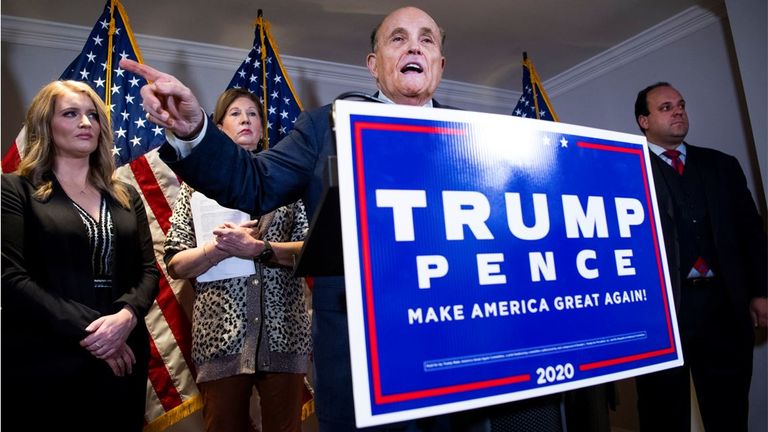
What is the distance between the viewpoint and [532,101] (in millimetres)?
3707

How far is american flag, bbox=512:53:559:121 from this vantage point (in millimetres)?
3676

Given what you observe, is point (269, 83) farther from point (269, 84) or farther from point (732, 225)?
point (732, 225)

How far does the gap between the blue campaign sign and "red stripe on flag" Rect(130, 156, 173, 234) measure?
82.8 inches

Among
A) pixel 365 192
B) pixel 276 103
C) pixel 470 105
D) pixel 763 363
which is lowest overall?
pixel 763 363

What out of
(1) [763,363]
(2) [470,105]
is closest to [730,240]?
(1) [763,363]

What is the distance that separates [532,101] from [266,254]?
2611mm

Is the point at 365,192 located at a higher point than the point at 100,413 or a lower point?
higher

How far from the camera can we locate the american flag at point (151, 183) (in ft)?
7.34

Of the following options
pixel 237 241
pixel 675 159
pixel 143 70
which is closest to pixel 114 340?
pixel 237 241

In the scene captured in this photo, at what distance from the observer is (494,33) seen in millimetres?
3650

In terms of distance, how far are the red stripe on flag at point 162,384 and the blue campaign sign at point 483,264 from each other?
2.00 meters

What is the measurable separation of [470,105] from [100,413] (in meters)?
4.05

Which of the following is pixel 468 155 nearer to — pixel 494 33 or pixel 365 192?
pixel 365 192

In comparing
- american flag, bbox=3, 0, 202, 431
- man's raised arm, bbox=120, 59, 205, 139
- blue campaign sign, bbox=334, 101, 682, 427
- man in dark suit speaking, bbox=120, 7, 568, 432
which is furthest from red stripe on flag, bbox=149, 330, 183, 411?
blue campaign sign, bbox=334, 101, 682, 427
